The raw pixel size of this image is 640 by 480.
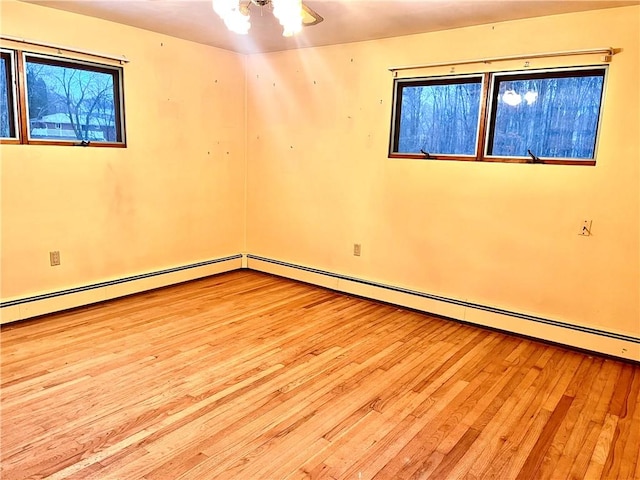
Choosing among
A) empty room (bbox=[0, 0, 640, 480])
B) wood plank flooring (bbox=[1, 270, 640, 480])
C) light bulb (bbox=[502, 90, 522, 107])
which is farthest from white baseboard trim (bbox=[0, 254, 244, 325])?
light bulb (bbox=[502, 90, 522, 107])

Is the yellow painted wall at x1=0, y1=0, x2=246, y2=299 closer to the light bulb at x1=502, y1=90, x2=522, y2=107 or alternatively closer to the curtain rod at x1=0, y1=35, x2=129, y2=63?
the curtain rod at x1=0, y1=35, x2=129, y2=63

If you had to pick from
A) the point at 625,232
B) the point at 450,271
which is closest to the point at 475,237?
the point at 450,271

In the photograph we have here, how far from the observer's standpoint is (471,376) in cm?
282

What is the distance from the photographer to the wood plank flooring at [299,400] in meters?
1.99

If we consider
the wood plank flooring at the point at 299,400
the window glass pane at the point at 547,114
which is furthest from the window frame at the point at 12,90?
the window glass pane at the point at 547,114

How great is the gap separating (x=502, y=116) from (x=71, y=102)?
11.0 ft

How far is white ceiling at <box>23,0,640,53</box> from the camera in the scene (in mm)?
2941

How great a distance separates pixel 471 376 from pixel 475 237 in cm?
120

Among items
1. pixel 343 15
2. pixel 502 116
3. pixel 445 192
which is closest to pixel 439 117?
pixel 502 116

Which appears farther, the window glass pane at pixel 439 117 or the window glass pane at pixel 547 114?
the window glass pane at pixel 439 117

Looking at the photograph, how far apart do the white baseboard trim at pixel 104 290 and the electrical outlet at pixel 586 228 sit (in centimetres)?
338

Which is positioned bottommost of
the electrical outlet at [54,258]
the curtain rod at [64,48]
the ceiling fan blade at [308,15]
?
the electrical outlet at [54,258]

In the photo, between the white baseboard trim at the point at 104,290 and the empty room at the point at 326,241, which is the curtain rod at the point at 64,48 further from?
the white baseboard trim at the point at 104,290

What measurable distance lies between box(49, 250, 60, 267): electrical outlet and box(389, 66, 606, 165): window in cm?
286
